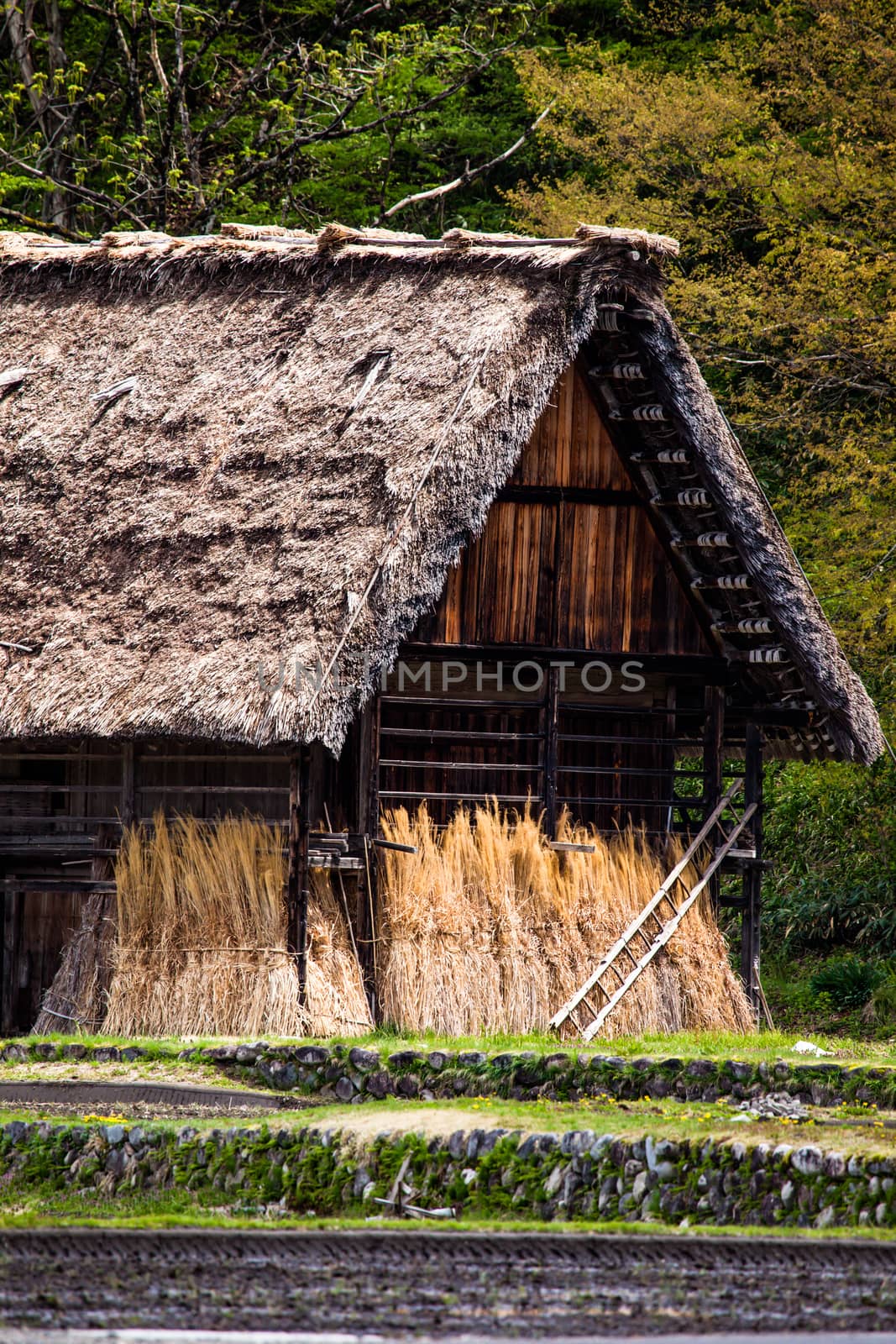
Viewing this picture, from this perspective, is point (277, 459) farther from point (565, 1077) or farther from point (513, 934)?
point (565, 1077)

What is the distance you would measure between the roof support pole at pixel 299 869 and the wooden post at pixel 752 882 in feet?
15.2

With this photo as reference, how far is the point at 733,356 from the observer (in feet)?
76.0

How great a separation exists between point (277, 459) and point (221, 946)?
13.5ft

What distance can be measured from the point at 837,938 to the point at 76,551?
35.7ft

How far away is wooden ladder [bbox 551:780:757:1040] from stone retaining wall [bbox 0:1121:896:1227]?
190 inches

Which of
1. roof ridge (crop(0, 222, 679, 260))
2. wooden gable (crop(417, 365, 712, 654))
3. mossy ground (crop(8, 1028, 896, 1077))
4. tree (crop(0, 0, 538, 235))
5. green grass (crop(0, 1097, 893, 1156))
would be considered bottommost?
green grass (crop(0, 1097, 893, 1156))

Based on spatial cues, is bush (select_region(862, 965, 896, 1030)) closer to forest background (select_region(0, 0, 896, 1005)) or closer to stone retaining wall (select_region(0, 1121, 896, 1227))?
forest background (select_region(0, 0, 896, 1005))

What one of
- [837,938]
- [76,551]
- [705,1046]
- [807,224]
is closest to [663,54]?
[807,224]

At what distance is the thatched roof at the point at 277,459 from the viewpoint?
1364 centimetres

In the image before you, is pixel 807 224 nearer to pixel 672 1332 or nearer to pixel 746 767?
pixel 746 767

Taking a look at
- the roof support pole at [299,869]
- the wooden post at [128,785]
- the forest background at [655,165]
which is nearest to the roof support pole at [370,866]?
the roof support pole at [299,869]

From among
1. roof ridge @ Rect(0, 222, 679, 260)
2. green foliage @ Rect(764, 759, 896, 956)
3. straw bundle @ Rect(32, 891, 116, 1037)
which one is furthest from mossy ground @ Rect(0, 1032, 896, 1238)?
green foliage @ Rect(764, 759, 896, 956)

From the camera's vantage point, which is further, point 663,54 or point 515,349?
point 663,54

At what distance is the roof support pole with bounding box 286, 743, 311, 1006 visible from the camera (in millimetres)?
13656
